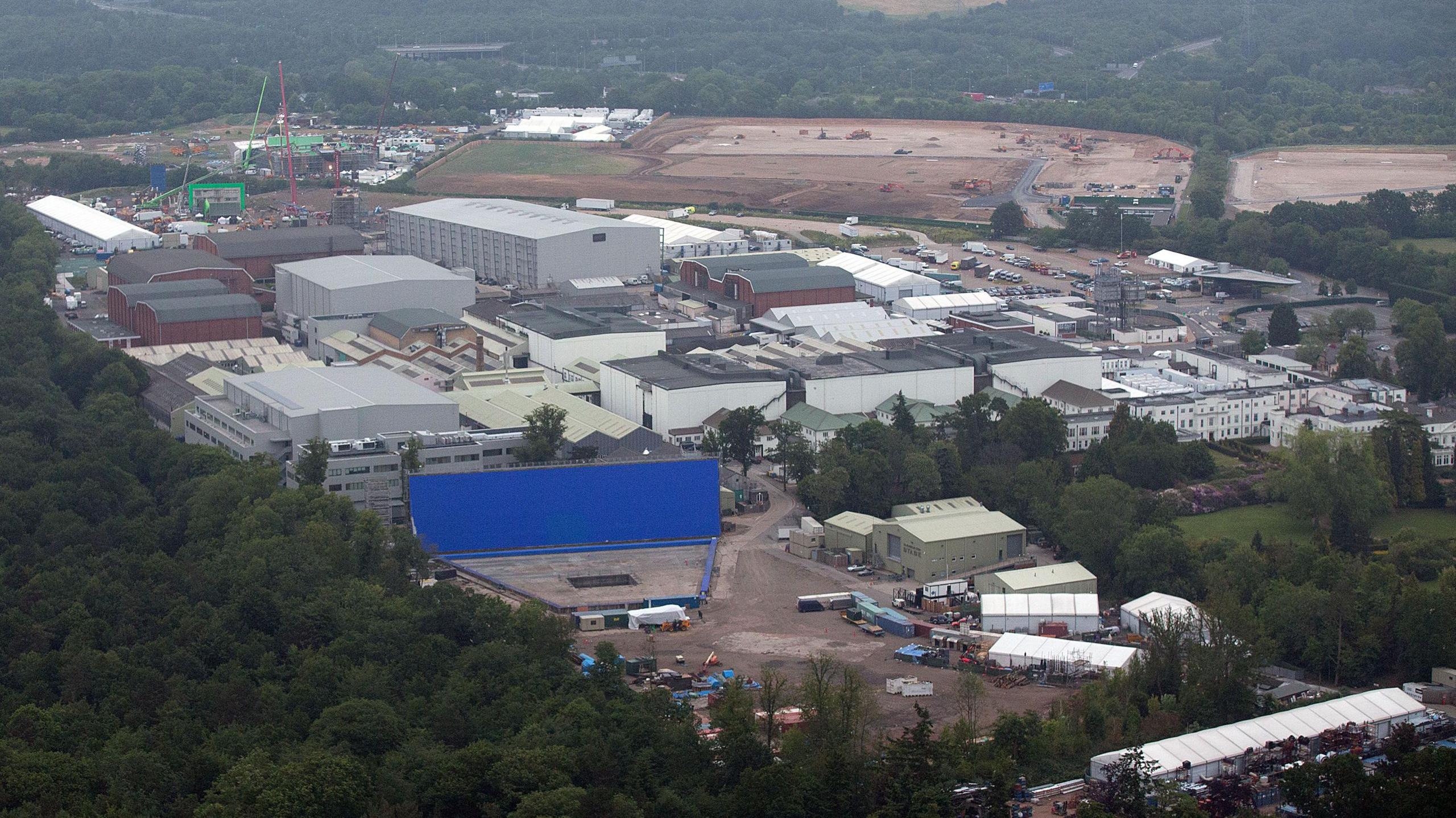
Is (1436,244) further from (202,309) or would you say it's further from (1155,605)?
(1155,605)

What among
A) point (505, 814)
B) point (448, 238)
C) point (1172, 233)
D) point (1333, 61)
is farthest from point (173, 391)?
point (1333, 61)

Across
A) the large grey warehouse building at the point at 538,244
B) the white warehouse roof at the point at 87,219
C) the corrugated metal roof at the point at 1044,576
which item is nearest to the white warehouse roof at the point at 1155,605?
the corrugated metal roof at the point at 1044,576

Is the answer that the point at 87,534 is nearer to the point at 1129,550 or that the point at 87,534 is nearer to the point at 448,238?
the point at 1129,550

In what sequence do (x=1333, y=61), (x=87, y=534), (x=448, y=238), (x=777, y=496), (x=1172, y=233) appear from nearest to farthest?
(x=87, y=534)
(x=777, y=496)
(x=448, y=238)
(x=1172, y=233)
(x=1333, y=61)

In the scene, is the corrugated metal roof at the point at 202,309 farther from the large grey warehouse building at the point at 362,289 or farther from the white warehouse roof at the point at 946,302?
the white warehouse roof at the point at 946,302

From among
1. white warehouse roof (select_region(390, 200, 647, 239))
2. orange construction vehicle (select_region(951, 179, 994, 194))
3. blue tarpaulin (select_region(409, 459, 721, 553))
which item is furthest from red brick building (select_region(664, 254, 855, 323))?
orange construction vehicle (select_region(951, 179, 994, 194))

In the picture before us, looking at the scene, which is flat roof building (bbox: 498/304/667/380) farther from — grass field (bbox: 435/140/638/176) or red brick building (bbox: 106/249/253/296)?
grass field (bbox: 435/140/638/176)
